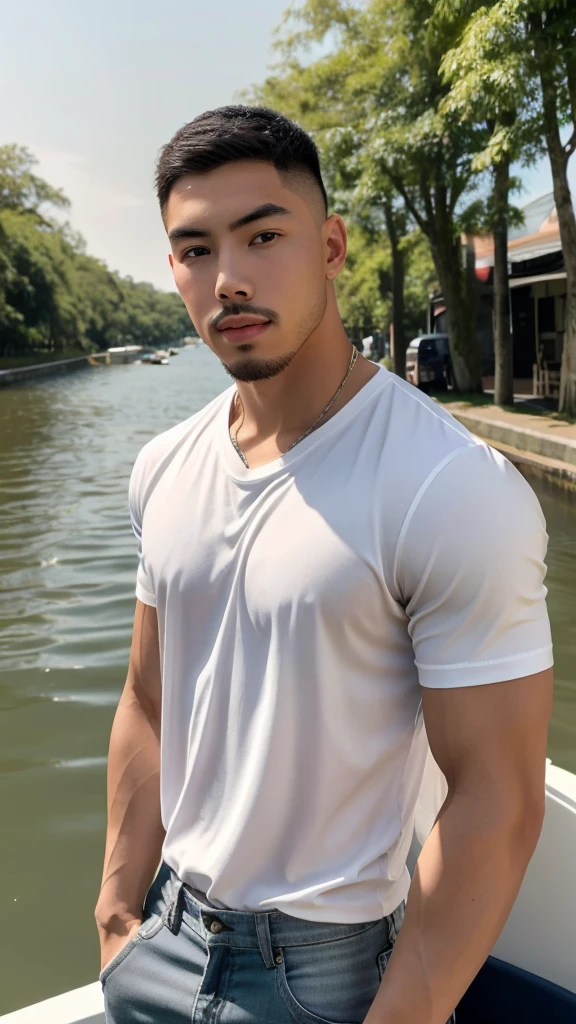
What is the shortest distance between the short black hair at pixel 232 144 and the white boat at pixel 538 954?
119 cm

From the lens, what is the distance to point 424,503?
1.19 metres

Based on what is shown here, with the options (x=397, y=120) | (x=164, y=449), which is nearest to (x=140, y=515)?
(x=164, y=449)

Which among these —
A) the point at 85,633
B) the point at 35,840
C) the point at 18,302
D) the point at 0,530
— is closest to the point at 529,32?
the point at 0,530

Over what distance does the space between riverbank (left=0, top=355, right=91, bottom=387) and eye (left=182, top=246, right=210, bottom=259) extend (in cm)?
4318

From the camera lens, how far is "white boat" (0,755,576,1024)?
1.84 m

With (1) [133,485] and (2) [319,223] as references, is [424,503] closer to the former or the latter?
(2) [319,223]

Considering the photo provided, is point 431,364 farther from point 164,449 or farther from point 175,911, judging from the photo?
point 175,911

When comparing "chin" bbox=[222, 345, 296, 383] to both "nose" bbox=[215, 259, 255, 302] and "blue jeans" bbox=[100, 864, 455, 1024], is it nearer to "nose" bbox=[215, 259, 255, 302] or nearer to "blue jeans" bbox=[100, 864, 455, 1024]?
"nose" bbox=[215, 259, 255, 302]

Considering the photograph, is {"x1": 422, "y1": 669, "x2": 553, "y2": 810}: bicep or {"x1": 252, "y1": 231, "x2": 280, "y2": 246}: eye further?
{"x1": 252, "y1": 231, "x2": 280, "y2": 246}: eye

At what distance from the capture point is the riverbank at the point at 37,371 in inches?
1753

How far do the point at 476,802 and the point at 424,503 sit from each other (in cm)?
38

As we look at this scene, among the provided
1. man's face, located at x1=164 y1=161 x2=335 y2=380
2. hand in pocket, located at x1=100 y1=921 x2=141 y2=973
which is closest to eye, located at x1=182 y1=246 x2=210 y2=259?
man's face, located at x1=164 y1=161 x2=335 y2=380

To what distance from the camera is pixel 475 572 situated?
3.76 feet

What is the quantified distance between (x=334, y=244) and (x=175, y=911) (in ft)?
3.50
